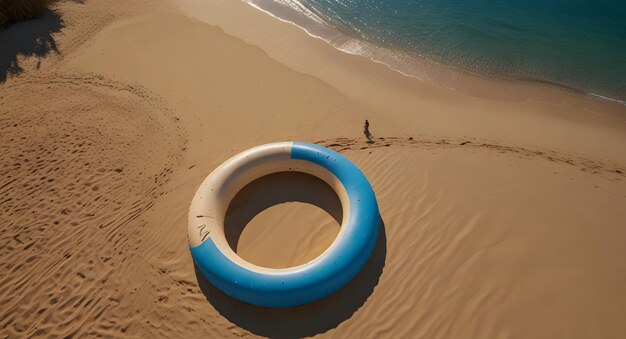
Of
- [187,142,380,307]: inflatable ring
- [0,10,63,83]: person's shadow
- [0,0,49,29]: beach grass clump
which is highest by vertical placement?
[0,0,49,29]: beach grass clump

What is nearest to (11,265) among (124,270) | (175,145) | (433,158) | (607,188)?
(124,270)

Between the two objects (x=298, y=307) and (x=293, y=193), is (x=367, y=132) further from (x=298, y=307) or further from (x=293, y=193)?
(x=298, y=307)

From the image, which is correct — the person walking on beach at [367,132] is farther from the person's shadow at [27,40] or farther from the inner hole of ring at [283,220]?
the person's shadow at [27,40]

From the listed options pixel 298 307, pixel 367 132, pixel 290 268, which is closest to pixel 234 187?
pixel 290 268

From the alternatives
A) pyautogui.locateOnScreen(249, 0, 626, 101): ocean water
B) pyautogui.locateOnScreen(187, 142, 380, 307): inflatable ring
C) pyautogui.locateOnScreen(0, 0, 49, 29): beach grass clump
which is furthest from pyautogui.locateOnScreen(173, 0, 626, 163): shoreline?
pyautogui.locateOnScreen(0, 0, 49, 29): beach grass clump

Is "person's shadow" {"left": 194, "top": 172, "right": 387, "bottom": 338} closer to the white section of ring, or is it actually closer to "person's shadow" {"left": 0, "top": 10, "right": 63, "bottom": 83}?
the white section of ring

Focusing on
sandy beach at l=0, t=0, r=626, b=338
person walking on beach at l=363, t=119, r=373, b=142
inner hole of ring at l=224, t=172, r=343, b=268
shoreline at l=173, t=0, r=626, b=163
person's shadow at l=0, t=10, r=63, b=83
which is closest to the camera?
sandy beach at l=0, t=0, r=626, b=338
